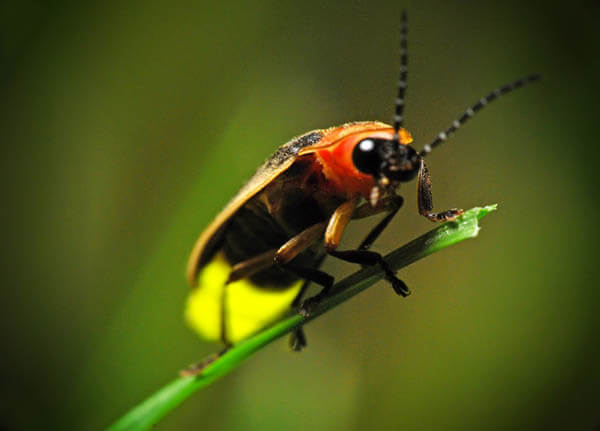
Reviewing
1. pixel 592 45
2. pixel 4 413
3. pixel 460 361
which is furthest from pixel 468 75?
pixel 4 413

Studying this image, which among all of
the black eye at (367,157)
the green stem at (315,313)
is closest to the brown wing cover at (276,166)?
the black eye at (367,157)

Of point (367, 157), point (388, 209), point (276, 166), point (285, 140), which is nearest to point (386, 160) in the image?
point (367, 157)

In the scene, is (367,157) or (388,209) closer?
(367,157)

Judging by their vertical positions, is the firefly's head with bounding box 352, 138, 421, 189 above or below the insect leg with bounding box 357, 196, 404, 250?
above

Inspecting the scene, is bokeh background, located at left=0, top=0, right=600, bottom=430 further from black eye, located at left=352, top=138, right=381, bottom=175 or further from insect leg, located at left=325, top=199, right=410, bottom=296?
black eye, located at left=352, top=138, right=381, bottom=175

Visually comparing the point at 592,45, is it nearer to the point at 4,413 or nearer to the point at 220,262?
the point at 220,262

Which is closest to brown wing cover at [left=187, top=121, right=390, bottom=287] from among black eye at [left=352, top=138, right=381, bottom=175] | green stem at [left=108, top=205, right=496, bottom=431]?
black eye at [left=352, top=138, right=381, bottom=175]

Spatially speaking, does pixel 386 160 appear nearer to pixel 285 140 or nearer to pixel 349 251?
pixel 349 251
